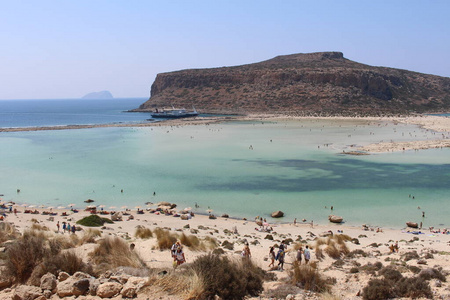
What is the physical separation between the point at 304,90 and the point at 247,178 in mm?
87491

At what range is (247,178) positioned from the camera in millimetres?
29844

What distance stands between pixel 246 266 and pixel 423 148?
130ft

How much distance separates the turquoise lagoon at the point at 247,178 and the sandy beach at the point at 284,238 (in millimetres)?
1988

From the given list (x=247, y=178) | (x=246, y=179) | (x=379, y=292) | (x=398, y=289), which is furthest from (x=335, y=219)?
(x=379, y=292)

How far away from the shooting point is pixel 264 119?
298 ft

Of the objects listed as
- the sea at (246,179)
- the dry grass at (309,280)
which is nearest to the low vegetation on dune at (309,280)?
the dry grass at (309,280)

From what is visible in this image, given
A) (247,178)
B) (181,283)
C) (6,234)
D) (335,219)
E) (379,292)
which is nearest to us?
(181,283)

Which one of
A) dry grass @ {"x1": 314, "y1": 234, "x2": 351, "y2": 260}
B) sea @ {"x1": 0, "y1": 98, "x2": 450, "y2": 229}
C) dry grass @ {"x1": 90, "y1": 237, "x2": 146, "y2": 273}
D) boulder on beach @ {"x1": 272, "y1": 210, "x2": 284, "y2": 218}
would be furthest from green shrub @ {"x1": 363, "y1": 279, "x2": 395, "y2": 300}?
boulder on beach @ {"x1": 272, "y1": 210, "x2": 284, "y2": 218}

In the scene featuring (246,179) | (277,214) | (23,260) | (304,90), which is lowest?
(277,214)

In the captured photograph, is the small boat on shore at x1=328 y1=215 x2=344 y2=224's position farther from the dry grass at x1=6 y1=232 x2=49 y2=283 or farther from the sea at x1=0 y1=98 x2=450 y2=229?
the dry grass at x1=6 y1=232 x2=49 y2=283

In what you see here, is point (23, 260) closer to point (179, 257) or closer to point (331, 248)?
point (179, 257)

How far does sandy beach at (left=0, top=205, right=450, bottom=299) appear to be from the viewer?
383 inches

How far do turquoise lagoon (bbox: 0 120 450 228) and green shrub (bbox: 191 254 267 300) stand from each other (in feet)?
41.4

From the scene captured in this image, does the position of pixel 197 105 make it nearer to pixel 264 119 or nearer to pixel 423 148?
pixel 264 119
